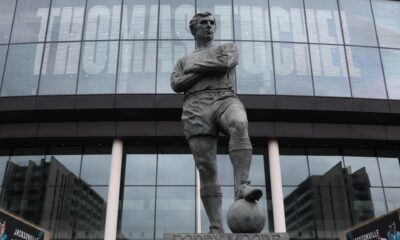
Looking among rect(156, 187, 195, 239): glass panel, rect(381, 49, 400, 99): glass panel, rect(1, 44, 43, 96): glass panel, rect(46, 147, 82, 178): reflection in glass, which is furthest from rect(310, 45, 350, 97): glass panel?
rect(1, 44, 43, 96): glass panel

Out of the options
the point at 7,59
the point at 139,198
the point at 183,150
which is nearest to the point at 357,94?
the point at 183,150

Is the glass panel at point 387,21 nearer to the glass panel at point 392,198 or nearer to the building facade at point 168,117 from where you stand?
the building facade at point 168,117

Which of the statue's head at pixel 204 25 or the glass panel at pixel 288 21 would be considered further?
the glass panel at pixel 288 21

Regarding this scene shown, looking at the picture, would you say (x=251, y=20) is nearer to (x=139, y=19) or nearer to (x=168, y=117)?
(x=139, y=19)

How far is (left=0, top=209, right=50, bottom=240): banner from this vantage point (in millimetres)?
11773

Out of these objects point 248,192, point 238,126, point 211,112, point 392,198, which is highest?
point 392,198

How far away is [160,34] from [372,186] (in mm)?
12372

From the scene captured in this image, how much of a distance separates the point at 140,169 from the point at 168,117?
9.46 ft

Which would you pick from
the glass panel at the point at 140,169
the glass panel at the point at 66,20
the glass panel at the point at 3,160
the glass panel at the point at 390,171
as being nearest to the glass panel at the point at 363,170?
the glass panel at the point at 390,171

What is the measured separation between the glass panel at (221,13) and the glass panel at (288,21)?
212 centimetres

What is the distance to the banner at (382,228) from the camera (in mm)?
12859

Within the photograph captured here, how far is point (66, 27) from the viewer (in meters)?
20.4

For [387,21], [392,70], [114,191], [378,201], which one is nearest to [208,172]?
[114,191]

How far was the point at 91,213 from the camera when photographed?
18750mm
